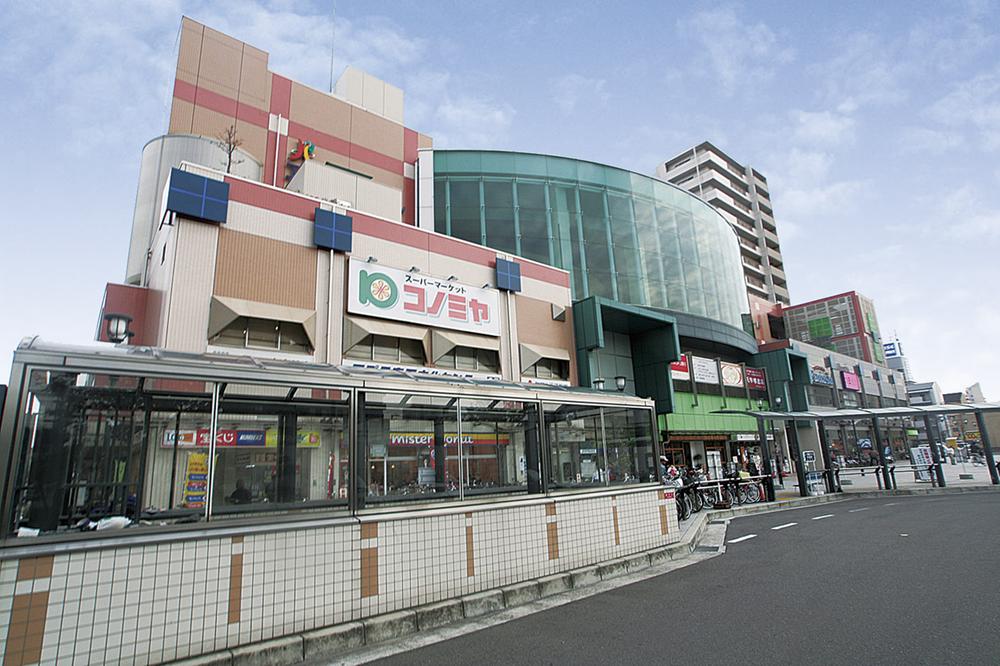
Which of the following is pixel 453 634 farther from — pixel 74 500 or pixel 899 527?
pixel 899 527

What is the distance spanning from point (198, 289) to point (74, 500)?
8965 mm

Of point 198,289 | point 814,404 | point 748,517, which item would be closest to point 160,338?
point 198,289

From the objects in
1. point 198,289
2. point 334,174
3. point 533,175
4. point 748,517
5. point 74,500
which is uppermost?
point 533,175

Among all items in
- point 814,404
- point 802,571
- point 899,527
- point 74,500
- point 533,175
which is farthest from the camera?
point 814,404

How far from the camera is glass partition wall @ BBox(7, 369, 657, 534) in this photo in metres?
4.43

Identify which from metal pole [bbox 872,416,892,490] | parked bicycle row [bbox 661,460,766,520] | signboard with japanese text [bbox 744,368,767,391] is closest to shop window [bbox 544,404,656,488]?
parked bicycle row [bbox 661,460,766,520]

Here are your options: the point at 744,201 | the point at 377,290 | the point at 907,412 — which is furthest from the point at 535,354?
the point at 744,201

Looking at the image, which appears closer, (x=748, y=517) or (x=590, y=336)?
(x=748, y=517)

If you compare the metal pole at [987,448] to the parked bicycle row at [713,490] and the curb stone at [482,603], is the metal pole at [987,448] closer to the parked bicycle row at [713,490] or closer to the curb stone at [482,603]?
the parked bicycle row at [713,490]

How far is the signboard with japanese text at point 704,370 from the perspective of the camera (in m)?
29.0

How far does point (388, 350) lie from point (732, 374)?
2384 cm

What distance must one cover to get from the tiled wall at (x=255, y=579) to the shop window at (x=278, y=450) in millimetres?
483

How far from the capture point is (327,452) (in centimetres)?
598

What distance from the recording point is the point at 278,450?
18.6 feet
